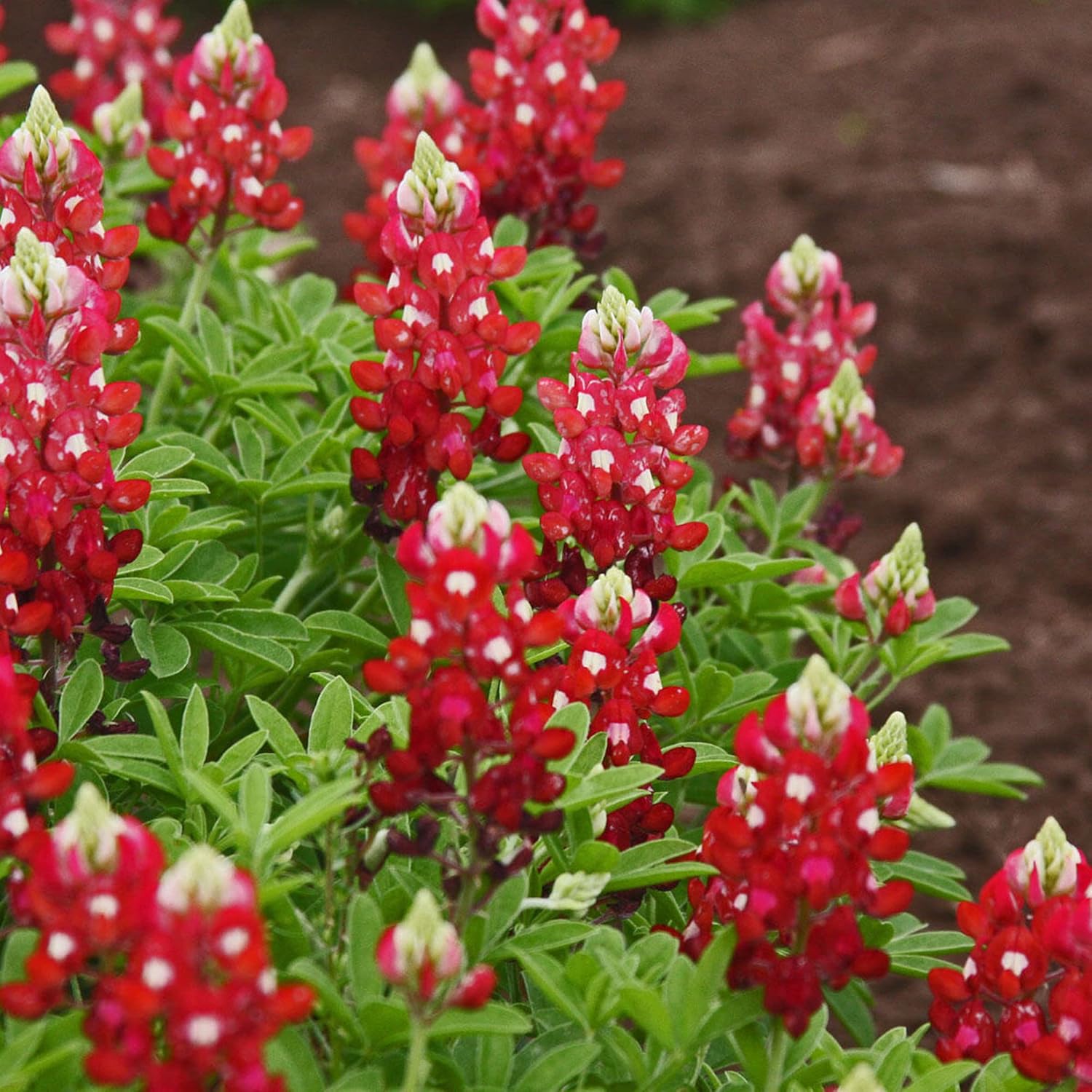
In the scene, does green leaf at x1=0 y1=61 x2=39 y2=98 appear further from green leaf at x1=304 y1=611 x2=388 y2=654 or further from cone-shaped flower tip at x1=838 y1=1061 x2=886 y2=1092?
cone-shaped flower tip at x1=838 y1=1061 x2=886 y2=1092

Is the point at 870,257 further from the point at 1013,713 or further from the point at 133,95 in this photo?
the point at 133,95

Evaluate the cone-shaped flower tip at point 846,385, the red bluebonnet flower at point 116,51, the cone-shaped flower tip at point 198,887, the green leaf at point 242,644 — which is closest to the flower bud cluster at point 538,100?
the cone-shaped flower tip at point 846,385

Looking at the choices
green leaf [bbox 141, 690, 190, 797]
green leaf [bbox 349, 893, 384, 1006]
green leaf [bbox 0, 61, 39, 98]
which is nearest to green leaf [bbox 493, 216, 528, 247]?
green leaf [bbox 0, 61, 39, 98]

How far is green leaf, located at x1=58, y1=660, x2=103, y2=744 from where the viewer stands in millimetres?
1899

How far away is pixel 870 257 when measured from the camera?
19.7 feet

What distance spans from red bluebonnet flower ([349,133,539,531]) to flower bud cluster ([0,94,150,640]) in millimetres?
336

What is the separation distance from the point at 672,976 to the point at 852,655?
1.33m

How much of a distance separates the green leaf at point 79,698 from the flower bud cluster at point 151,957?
53 cm

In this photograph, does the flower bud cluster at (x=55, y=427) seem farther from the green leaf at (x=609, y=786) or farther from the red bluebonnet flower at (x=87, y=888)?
the green leaf at (x=609, y=786)

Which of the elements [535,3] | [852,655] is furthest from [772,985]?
[535,3]

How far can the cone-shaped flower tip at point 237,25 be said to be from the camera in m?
2.53

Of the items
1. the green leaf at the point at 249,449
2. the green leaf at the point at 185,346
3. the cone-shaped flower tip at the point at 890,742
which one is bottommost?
the cone-shaped flower tip at the point at 890,742

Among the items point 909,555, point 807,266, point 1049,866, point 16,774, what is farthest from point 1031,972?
point 807,266

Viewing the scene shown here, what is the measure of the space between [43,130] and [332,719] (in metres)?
0.84
